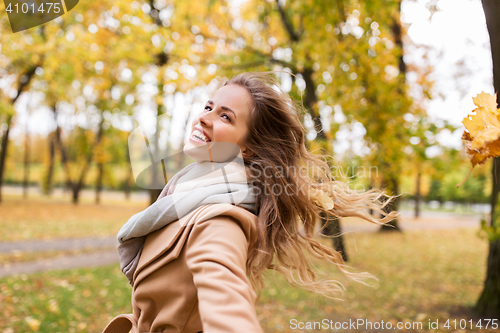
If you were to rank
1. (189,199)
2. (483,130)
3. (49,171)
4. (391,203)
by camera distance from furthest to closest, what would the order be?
1. (49,171)
2. (391,203)
3. (189,199)
4. (483,130)

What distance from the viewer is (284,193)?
147 cm

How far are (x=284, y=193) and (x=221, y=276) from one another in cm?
59

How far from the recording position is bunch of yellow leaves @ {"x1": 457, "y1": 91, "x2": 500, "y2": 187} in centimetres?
103

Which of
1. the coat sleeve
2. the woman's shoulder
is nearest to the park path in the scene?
the woman's shoulder

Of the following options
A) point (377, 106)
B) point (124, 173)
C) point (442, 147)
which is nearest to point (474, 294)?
point (442, 147)

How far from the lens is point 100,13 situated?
825 cm

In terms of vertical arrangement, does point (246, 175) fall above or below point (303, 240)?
above

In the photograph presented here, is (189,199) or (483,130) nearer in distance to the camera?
(483,130)

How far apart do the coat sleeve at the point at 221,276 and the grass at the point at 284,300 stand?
2.66 m

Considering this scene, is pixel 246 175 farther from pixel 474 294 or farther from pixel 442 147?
pixel 474 294

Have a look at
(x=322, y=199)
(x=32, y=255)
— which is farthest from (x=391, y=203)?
→ (x=32, y=255)

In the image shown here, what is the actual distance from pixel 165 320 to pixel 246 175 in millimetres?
605

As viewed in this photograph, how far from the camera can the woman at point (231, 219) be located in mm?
1005

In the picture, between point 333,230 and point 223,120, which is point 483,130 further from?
point 333,230
